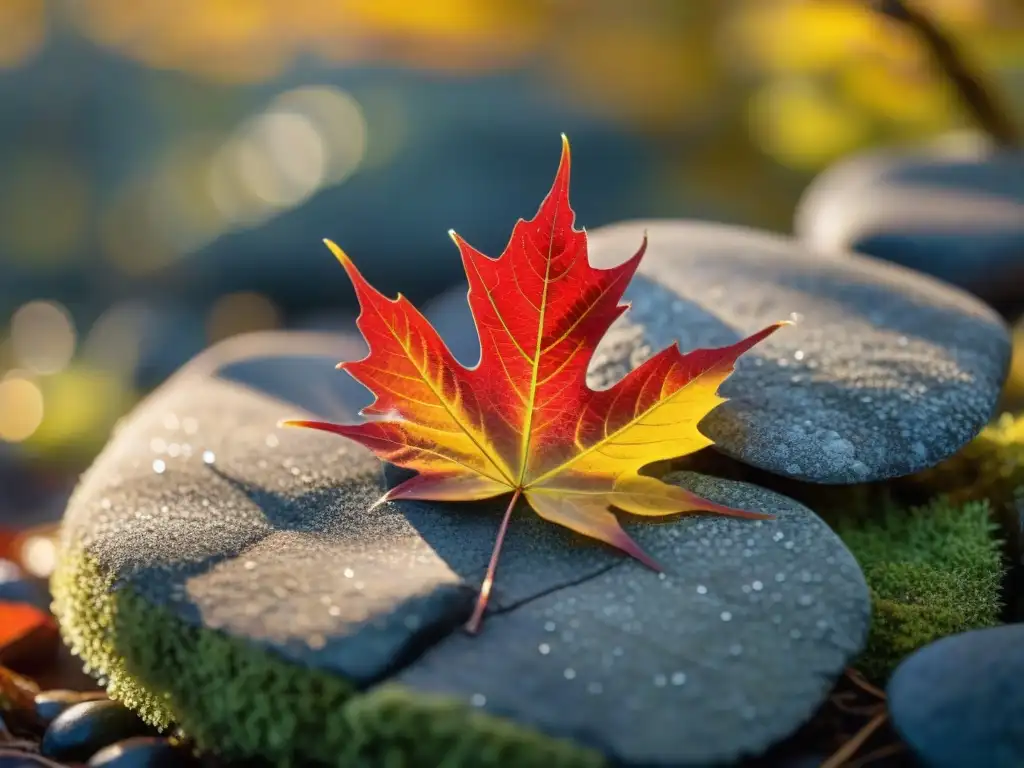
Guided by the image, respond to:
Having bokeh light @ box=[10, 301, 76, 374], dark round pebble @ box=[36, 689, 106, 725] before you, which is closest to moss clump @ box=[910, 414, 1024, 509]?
dark round pebble @ box=[36, 689, 106, 725]

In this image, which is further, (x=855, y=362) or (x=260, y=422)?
(x=260, y=422)

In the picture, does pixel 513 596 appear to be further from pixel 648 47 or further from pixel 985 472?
pixel 648 47

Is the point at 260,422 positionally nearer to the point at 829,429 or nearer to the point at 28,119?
the point at 829,429

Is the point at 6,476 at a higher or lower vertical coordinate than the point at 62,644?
lower

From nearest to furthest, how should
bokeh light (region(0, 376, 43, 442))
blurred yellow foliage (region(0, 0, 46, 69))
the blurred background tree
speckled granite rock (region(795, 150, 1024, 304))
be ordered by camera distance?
speckled granite rock (region(795, 150, 1024, 304)) → bokeh light (region(0, 376, 43, 442)) → the blurred background tree → blurred yellow foliage (region(0, 0, 46, 69))

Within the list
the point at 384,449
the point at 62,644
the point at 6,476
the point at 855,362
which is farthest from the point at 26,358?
the point at 855,362

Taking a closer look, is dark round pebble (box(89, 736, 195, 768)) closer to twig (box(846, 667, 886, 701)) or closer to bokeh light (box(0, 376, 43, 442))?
twig (box(846, 667, 886, 701))
